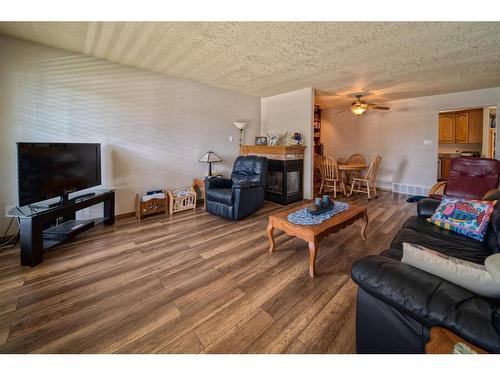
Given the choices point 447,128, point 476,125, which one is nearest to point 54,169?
point 447,128

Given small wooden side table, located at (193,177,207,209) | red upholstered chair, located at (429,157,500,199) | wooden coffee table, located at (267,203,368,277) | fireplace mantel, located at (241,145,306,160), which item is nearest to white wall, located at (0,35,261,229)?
small wooden side table, located at (193,177,207,209)

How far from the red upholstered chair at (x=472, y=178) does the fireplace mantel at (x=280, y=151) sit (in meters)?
2.27

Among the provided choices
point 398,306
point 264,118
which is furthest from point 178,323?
point 264,118

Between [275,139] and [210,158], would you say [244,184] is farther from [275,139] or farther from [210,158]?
[275,139]

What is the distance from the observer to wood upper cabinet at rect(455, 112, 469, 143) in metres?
6.03

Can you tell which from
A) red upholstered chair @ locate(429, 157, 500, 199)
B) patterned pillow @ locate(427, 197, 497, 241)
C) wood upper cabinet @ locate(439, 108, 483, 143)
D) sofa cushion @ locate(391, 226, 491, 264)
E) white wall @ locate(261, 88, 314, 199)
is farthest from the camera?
wood upper cabinet @ locate(439, 108, 483, 143)

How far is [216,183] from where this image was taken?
388 cm

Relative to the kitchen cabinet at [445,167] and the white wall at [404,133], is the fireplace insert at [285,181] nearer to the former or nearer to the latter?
the white wall at [404,133]

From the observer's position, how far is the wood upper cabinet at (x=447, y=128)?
6.30 m

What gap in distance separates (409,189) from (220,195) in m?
4.72

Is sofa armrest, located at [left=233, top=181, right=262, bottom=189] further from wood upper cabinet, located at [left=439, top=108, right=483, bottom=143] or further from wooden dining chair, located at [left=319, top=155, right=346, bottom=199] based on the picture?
wood upper cabinet, located at [left=439, top=108, right=483, bottom=143]

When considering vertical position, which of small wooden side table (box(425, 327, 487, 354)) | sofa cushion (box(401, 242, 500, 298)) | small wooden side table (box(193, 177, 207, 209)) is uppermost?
small wooden side table (box(193, 177, 207, 209))

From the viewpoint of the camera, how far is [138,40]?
8.52 ft

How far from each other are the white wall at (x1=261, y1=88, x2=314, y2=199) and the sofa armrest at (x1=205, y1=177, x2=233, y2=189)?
1752 mm
